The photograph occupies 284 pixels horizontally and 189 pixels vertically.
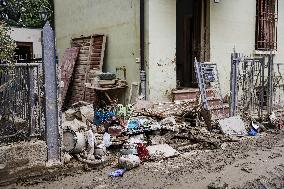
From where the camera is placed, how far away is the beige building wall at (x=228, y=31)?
32.4ft

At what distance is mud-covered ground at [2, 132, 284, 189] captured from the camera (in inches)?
199

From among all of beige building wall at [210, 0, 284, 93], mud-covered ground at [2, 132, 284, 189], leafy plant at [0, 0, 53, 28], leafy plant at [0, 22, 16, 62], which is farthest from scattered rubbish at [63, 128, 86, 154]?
leafy plant at [0, 0, 53, 28]

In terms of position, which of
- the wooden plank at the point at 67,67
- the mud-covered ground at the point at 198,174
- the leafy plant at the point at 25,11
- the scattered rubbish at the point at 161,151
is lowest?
the mud-covered ground at the point at 198,174

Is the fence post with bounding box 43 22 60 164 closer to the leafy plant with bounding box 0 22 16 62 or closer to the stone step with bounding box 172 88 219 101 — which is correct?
the leafy plant with bounding box 0 22 16 62

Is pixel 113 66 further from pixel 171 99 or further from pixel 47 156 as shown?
pixel 47 156

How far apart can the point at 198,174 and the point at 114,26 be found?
5661mm

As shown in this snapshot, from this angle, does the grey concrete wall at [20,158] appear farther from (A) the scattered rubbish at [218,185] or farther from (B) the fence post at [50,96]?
(A) the scattered rubbish at [218,185]

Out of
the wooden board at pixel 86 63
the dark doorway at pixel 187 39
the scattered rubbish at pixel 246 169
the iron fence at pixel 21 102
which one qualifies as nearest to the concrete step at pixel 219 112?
the dark doorway at pixel 187 39

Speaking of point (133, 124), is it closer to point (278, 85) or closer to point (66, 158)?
point (66, 158)

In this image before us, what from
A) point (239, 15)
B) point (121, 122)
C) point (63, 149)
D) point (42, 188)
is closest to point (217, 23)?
point (239, 15)

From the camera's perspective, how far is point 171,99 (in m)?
8.80

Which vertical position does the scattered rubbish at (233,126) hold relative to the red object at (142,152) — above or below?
above

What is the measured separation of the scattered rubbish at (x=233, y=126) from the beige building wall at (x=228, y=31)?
2.29 metres

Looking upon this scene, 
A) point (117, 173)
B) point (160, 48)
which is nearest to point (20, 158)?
point (117, 173)
